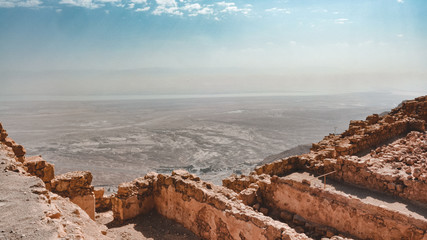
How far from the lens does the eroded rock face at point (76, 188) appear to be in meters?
7.10

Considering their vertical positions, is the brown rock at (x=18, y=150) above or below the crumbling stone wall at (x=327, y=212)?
above

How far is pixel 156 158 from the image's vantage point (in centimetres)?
2686

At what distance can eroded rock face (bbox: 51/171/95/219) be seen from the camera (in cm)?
710

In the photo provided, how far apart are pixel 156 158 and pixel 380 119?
20.0 meters

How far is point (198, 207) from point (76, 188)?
3717 mm

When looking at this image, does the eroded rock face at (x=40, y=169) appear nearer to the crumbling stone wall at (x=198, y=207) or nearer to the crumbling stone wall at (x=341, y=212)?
the crumbling stone wall at (x=198, y=207)

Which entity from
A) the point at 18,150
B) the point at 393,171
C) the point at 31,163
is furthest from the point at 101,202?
the point at 393,171

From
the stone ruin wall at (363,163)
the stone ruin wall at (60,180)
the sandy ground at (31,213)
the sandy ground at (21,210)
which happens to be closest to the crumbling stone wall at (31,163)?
the stone ruin wall at (60,180)

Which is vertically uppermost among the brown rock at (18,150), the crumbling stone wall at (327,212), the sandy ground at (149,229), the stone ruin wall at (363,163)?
the brown rock at (18,150)

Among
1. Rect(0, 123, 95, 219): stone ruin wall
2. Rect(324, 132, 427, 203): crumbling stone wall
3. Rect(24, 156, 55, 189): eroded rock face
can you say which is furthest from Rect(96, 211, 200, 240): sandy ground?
Rect(324, 132, 427, 203): crumbling stone wall

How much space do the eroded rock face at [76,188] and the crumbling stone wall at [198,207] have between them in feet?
2.63

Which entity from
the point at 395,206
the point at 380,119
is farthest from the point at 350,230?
the point at 380,119

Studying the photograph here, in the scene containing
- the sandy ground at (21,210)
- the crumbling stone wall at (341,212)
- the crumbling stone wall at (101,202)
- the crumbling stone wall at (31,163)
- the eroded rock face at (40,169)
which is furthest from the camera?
the crumbling stone wall at (101,202)

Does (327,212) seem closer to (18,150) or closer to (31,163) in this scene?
(31,163)
